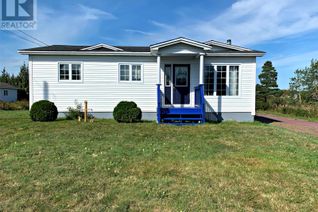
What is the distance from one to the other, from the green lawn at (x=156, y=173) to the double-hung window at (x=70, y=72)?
4.91 m

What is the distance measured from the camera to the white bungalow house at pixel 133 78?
1095 cm

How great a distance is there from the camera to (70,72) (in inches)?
436

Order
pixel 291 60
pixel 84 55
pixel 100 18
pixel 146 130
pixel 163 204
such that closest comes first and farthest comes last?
pixel 163 204
pixel 146 130
pixel 84 55
pixel 100 18
pixel 291 60

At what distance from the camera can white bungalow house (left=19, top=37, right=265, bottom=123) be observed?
11.0 m

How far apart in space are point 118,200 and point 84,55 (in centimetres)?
928

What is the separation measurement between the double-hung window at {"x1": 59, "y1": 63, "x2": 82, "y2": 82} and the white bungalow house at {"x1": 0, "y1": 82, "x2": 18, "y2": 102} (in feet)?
96.6

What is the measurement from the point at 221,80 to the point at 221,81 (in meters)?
0.05

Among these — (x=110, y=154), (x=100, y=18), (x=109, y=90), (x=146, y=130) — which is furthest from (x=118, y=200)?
(x=100, y=18)

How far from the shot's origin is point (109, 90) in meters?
11.2

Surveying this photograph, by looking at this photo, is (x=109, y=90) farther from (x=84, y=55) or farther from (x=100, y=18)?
(x=100, y=18)

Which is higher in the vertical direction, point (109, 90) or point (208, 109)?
point (109, 90)

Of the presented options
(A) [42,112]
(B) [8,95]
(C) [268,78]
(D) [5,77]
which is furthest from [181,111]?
(D) [5,77]

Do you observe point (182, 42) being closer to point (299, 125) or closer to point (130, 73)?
point (130, 73)

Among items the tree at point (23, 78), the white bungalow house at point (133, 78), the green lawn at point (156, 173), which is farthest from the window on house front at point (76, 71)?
the tree at point (23, 78)
